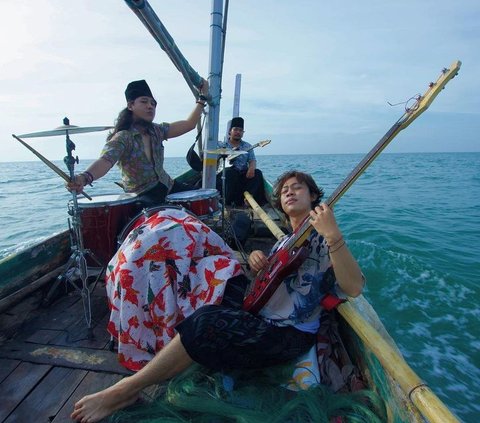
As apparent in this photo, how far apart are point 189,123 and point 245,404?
10.9 ft

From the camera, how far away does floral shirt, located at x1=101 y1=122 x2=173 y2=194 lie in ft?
10.3

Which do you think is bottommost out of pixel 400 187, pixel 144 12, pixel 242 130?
pixel 400 187

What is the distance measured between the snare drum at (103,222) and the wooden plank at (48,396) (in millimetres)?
1064

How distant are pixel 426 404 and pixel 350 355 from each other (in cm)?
106

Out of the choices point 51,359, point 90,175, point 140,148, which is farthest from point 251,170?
point 51,359

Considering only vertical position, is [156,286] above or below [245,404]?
above

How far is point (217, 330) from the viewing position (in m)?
1.81

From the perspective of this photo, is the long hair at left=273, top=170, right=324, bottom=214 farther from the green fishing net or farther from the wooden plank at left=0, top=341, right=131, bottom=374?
the wooden plank at left=0, top=341, right=131, bottom=374

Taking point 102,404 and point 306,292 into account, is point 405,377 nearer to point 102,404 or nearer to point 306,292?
point 306,292

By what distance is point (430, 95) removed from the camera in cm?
164

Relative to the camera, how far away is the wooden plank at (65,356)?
7.19ft

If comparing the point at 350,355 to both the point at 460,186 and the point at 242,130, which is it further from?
the point at 460,186

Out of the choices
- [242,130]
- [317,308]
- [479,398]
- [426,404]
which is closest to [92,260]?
[317,308]

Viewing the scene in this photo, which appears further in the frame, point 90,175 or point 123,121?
point 123,121
